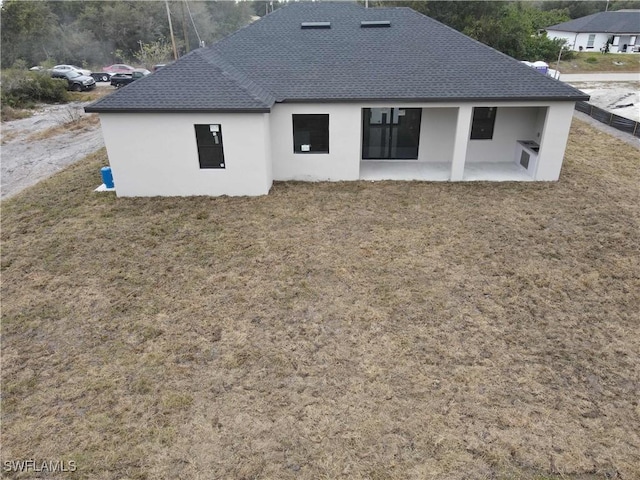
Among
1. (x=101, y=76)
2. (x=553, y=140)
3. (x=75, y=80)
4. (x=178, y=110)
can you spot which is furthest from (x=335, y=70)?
(x=101, y=76)

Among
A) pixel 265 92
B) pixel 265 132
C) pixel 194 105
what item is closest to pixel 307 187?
pixel 265 132

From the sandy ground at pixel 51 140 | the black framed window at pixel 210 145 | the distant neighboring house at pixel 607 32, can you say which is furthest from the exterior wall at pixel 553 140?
the distant neighboring house at pixel 607 32

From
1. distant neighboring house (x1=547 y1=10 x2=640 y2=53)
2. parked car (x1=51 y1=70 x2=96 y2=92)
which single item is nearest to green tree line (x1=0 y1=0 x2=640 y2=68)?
distant neighboring house (x1=547 y1=10 x2=640 y2=53)

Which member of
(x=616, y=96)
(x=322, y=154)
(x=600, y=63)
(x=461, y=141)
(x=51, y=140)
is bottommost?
(x=600, y=63)

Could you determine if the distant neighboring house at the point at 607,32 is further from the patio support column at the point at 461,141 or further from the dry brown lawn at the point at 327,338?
the dry brown lawn at the point at 327,338

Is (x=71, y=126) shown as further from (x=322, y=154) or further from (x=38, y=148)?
(x=322, y=154)
